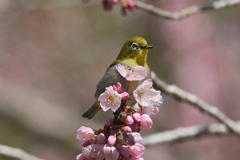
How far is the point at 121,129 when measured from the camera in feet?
3.95

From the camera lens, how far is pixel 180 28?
6922mm

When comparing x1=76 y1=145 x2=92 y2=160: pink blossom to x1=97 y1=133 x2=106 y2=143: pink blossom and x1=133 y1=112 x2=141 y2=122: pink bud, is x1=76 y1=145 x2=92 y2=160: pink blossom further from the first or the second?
→ x1=133 y1=112 x2=141 y2=122: pink bud

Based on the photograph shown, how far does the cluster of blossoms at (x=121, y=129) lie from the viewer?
1.18 meters

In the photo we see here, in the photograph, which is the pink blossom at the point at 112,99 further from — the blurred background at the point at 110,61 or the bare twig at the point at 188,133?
the blurred background at the point at 110,61

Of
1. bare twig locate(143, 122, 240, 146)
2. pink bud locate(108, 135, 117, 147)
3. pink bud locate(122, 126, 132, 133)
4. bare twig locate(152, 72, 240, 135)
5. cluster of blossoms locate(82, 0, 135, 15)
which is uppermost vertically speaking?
cluster of blossoms locate(82, 0, 135, 15)

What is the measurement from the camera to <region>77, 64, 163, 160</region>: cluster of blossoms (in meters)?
1.18

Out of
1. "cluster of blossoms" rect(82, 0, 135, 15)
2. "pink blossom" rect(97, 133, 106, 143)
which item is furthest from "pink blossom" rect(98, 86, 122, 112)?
"cluster of blossoms" rect(82, 0, 135, 15)

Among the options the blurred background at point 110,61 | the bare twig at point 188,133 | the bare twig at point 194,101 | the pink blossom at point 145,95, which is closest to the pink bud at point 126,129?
the pink blossom at point 145,95

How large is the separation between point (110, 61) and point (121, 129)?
5.71 metres

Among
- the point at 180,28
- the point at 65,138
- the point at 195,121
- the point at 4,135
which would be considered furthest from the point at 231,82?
the point at 4,135

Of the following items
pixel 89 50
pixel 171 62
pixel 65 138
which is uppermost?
pixel 89 50

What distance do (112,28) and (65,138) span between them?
2.52 meters

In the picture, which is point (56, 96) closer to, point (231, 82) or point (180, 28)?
point (180, 28)

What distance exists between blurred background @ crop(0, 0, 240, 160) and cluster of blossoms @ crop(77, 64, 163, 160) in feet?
15.3
